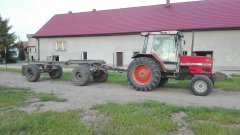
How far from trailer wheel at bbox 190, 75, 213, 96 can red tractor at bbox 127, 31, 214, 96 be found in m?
0.27

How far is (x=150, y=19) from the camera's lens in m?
28.2

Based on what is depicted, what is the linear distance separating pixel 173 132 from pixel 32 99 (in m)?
5.29

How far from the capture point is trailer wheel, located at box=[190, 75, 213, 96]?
10512 millimetres

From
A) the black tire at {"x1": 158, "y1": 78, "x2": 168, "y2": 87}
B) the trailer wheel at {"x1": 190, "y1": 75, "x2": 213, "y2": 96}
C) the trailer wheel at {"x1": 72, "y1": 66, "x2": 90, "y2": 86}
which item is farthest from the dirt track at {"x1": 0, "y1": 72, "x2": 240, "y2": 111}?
the trailer wheel at {"x1": 72, "y1": 66, "x2": 90, "y2": 86}

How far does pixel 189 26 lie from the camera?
24875 millimetres

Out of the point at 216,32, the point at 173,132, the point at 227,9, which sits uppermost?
the point at 227,9

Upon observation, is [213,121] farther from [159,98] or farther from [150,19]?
[150,19]

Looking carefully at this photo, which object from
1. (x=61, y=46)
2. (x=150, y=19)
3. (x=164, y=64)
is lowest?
(x=164, y=64)

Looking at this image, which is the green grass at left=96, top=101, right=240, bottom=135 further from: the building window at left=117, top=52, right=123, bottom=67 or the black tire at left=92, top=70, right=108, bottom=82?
the building window at left=117, top=52, right=123, bottom=67

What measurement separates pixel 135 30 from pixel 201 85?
670 inches

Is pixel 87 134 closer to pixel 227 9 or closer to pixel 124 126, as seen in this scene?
pixel 124 126

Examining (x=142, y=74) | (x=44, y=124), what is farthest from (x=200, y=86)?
(x=44, y=124)

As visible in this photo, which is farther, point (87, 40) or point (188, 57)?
point (87, 40)

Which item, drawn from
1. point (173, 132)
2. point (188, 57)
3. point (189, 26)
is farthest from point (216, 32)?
point (173, 132)
